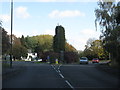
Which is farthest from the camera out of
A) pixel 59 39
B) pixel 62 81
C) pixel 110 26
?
pixel 59 39

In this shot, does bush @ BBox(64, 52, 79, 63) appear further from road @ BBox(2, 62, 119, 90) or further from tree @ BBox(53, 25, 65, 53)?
road @ BBox(2, 62, 119, 90)

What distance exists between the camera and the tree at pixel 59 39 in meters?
73.1

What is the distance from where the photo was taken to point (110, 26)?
3903 centimetres

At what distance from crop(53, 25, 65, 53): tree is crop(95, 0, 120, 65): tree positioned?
3310 centimetres

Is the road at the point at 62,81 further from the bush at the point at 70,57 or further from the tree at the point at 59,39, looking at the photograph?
the tree at the point at 59,39

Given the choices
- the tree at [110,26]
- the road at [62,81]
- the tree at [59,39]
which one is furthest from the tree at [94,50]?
the road at [62,81]

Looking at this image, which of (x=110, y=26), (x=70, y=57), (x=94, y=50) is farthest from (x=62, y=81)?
(x=94, y=50)

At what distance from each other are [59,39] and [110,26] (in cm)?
3563

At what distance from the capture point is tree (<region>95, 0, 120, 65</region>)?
35750mm

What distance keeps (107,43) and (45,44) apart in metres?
91.7

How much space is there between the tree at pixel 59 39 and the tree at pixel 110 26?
33099mm

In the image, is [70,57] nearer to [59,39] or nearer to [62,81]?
[59,39]

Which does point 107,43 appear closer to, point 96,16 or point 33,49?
point 96,16

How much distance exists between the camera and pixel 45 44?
12775 cm
